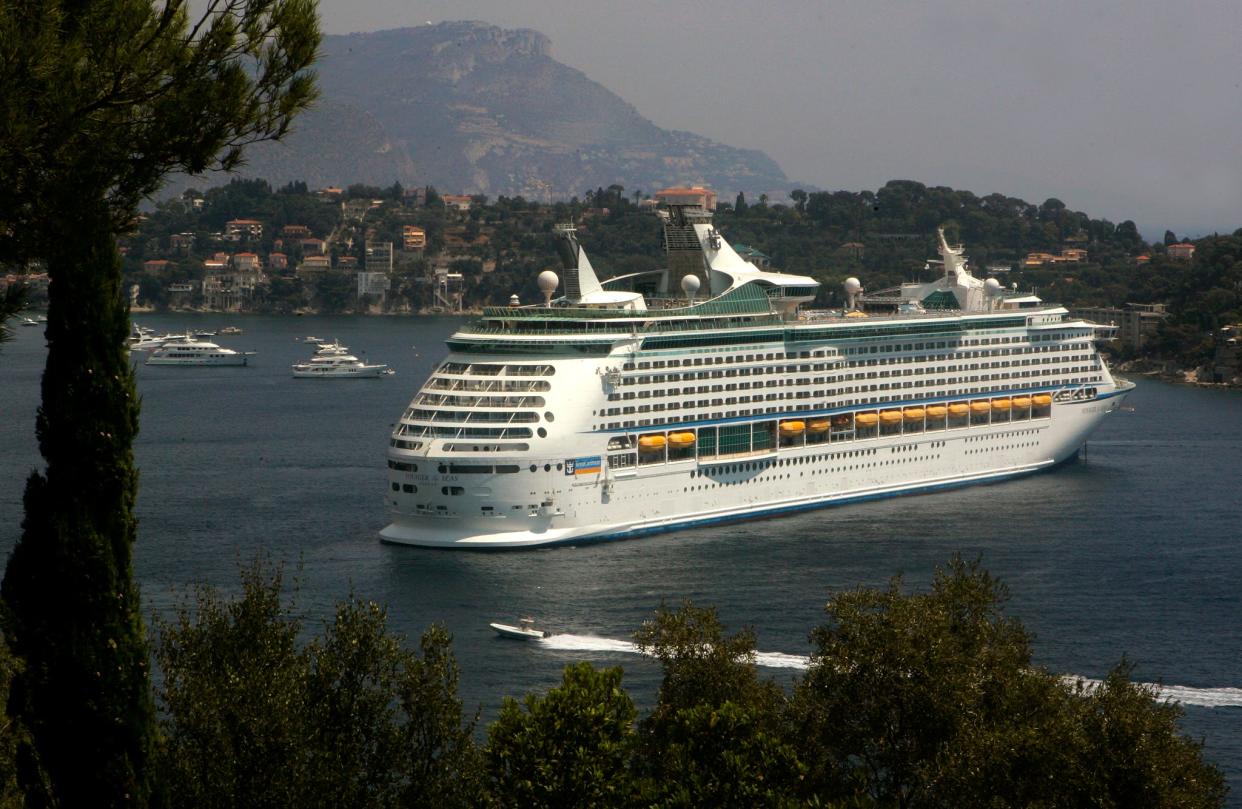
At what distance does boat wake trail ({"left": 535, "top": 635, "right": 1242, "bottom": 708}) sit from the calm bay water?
2.9 inches

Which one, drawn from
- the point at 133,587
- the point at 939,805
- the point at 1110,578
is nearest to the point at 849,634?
the point at 939,805

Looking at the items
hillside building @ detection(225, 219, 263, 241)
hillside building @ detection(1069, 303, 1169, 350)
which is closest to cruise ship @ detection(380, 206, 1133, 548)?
hillside building @ detection(1069, 303, 1169, 350)

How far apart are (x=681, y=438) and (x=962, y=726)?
26814mm

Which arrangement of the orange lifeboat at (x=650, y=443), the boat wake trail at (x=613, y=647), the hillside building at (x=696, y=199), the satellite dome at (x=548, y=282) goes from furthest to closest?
1. the hillside building at (x=696, y=199)
2. the satellite dome at (x=548, y=282)
3. the orange lifeboat at (x=650, y=443)
4. the boat wake trail at (x=613, y=647)

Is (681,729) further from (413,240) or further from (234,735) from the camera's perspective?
(413,240)

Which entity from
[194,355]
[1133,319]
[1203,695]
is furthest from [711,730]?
[1133,319]

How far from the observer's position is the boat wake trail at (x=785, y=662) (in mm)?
27812

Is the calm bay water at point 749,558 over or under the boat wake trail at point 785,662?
over

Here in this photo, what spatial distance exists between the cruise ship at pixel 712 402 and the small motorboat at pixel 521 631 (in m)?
6.94

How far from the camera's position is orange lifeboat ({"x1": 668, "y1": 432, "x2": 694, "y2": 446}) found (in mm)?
43406

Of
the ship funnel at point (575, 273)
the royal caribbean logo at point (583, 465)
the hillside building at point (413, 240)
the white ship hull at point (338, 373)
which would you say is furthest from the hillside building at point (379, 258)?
the royal caribbean logo at point (583, 465)

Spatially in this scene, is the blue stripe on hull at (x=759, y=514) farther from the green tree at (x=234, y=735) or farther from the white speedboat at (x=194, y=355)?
the white speedboat at (x=194, y=355)

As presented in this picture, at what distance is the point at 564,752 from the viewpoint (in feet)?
53.1

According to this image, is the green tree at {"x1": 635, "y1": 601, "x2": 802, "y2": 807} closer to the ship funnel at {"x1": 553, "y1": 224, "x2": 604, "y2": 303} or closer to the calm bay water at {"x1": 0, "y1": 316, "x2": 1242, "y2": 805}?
the calm bay water at {"x1": 0, "y1": 316, "x2": 1242, "y2": 805}
